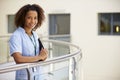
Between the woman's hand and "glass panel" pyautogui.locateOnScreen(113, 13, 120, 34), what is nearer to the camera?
the woman's hand

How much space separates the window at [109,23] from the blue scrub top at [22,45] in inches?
338

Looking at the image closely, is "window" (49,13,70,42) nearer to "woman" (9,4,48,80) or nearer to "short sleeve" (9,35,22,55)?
"woman" (9,4,48,80)

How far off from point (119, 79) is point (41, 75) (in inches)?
343

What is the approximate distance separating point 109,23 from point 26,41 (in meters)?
9.02

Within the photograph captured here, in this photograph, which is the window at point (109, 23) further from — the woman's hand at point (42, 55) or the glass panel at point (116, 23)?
the woman's hand at point (42, 55)

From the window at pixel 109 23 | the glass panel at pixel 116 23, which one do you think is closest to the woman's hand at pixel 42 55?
the window at pixel 109 23

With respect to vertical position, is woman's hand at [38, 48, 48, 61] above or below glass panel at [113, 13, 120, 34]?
below

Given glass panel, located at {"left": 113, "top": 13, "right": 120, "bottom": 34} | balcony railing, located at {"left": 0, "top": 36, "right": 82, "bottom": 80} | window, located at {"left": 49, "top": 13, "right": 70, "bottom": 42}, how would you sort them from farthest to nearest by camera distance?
window, located at {"left": 49, "top": 13, "right": 70, "bottom": 42}
glass panel, located at {"left": 113, "top": 13, "right": 120, "bottom": 34}
balcony railing, located at {"left": 0, "top": 36, "right": 82, "bottom": 80}

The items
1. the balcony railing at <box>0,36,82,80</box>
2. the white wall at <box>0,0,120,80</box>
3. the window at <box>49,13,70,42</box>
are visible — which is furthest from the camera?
the window at <box>49,13,70,42</box>

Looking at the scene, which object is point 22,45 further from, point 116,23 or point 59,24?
point 59,24

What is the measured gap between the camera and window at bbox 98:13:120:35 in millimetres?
11133

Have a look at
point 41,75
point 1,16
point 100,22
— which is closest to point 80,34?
point 100,22

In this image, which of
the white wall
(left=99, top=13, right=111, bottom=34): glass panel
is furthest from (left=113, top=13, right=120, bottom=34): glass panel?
the white wall

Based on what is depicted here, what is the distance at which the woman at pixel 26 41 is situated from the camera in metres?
2.52
